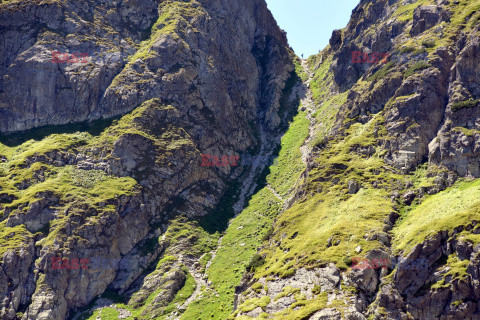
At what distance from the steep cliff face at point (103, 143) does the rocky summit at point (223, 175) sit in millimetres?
630

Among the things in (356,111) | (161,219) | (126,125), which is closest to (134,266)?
(161,219)

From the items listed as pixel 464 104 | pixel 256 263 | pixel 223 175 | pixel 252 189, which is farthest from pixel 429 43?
pixel 256 263

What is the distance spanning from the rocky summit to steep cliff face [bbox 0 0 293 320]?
24.8 inches

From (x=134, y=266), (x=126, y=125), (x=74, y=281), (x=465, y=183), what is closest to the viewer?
(x=465, y=183)

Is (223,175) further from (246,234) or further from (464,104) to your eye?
(464,104)

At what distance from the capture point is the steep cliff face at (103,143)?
109m

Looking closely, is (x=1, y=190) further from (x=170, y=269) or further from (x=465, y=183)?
(x=465, y=183)

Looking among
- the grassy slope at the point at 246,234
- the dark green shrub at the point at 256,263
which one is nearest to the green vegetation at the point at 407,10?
A: the grassy slope at the point at 246,234

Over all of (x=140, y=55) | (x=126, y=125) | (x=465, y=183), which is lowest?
(x=465, y=183)

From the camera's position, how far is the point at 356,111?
13538 centimetres

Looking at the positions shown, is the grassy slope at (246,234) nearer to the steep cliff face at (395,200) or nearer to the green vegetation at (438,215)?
the steep cliff face at (395,200)

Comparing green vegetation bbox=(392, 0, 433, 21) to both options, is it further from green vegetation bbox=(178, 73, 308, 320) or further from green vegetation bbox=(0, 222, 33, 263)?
green vegetation bbox=(0, 222, 33, 263)

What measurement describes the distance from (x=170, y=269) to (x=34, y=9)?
139 m

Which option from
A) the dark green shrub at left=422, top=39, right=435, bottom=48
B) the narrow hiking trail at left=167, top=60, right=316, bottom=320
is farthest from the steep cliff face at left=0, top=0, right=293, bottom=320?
the dark green shrub at left=422, top=39, right=435, bottom=48
